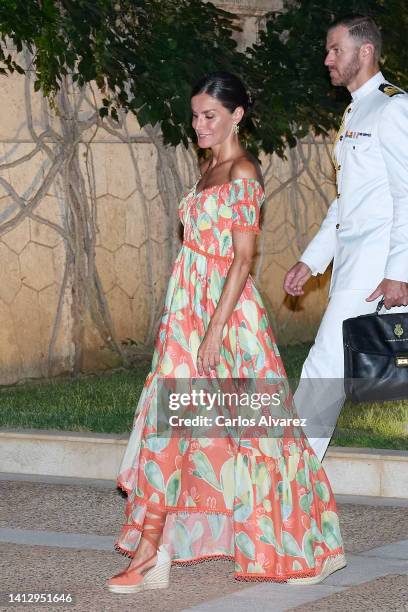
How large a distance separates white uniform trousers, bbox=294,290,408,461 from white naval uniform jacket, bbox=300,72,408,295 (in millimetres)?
77

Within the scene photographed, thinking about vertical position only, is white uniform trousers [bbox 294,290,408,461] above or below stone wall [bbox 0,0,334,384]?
below

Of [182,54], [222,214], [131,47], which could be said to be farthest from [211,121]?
[182,54]

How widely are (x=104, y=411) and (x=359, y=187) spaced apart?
10.7ft

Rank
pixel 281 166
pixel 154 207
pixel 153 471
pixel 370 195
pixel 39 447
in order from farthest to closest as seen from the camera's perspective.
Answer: pixel 281 166 < pixel 154 207 < pixel 39 447 < pixel 370 195 < pixel 153 471

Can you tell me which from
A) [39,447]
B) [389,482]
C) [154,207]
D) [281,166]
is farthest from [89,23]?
[389,482]

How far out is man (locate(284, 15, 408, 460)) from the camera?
21.0ft

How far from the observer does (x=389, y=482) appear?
7488mm

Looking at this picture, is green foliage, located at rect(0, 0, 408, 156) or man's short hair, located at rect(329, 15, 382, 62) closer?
man's short hair, located at rect(329, 15, 382, 62)

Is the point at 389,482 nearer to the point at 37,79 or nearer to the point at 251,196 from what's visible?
the point at 251,196

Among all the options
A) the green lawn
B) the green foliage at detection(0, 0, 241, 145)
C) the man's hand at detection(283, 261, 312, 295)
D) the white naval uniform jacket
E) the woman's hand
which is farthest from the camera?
the green foliage at detection(0, 0, 241, 145)

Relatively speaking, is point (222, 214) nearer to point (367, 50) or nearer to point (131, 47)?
point (367, 50)

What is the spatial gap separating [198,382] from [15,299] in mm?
5477

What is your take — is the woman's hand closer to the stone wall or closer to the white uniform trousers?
the white uniform trousers
